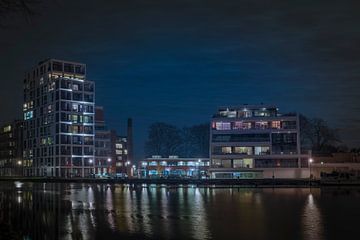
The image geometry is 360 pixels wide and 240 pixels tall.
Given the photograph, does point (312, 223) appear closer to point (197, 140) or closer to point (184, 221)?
point (184, 221)

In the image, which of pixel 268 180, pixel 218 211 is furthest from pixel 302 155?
pixel 218 211

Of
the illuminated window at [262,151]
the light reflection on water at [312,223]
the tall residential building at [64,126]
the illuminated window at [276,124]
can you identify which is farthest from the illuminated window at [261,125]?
the light reflection on water at [312,223]

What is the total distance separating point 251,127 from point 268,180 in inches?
909

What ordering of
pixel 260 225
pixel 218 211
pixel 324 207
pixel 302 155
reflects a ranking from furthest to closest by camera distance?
1. pixel 302 155
2. pixel 324 207
3. pixel 218 211
4. pixel 260 225

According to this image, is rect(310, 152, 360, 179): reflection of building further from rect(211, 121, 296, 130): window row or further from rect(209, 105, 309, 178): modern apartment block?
rect(211, 121, 296, 130): window row

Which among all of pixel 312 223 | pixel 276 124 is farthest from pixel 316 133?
pixel 312 223

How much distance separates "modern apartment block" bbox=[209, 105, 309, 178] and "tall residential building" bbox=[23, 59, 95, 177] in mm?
63404

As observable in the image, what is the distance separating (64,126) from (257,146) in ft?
262

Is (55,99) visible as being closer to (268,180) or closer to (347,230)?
(268,180)

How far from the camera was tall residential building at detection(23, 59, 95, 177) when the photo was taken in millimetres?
186125

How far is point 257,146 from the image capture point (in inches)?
5620

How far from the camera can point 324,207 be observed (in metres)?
64.8

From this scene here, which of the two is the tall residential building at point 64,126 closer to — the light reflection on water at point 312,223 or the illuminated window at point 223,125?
the illuminated window at point 223,125

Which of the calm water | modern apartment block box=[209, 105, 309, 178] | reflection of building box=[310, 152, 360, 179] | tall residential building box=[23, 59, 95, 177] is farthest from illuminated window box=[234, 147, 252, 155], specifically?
the calm water
